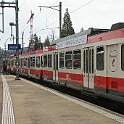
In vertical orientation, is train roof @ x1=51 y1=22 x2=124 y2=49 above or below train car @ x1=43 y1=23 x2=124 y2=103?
above

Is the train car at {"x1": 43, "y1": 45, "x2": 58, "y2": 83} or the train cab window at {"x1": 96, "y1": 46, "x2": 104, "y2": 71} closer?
the train cab window at {"x1": 96, "y1": 46, "x2": 104, "y2": 71}

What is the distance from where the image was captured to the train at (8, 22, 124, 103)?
14805mm

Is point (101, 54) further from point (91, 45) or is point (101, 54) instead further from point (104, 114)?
point (104, 114)

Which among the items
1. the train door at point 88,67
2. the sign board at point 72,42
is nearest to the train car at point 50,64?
the sign board at point 72,42

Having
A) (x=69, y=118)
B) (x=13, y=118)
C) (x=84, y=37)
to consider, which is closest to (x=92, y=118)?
(x=69, y=118)

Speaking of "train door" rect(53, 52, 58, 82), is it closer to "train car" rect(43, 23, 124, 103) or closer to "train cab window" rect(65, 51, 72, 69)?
"train car" rect(43, 23, 124, 103)

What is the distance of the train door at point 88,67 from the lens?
1836cm

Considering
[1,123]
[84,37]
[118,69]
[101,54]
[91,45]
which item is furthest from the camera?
[84,37]

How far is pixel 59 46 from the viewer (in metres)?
27.2

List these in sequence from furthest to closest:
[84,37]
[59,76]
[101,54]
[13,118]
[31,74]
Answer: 1. [31,74]
2. [59,76]
3. [84,37]
4. [101,54]
5. [13,118]

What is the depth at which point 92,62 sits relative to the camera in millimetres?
18312

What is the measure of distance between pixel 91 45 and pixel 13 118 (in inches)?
252

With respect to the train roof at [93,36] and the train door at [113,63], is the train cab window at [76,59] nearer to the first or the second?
the train roof at [93,36]

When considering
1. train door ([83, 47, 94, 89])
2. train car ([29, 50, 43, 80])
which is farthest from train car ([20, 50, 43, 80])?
train door ([83, 47, 94, 89])
